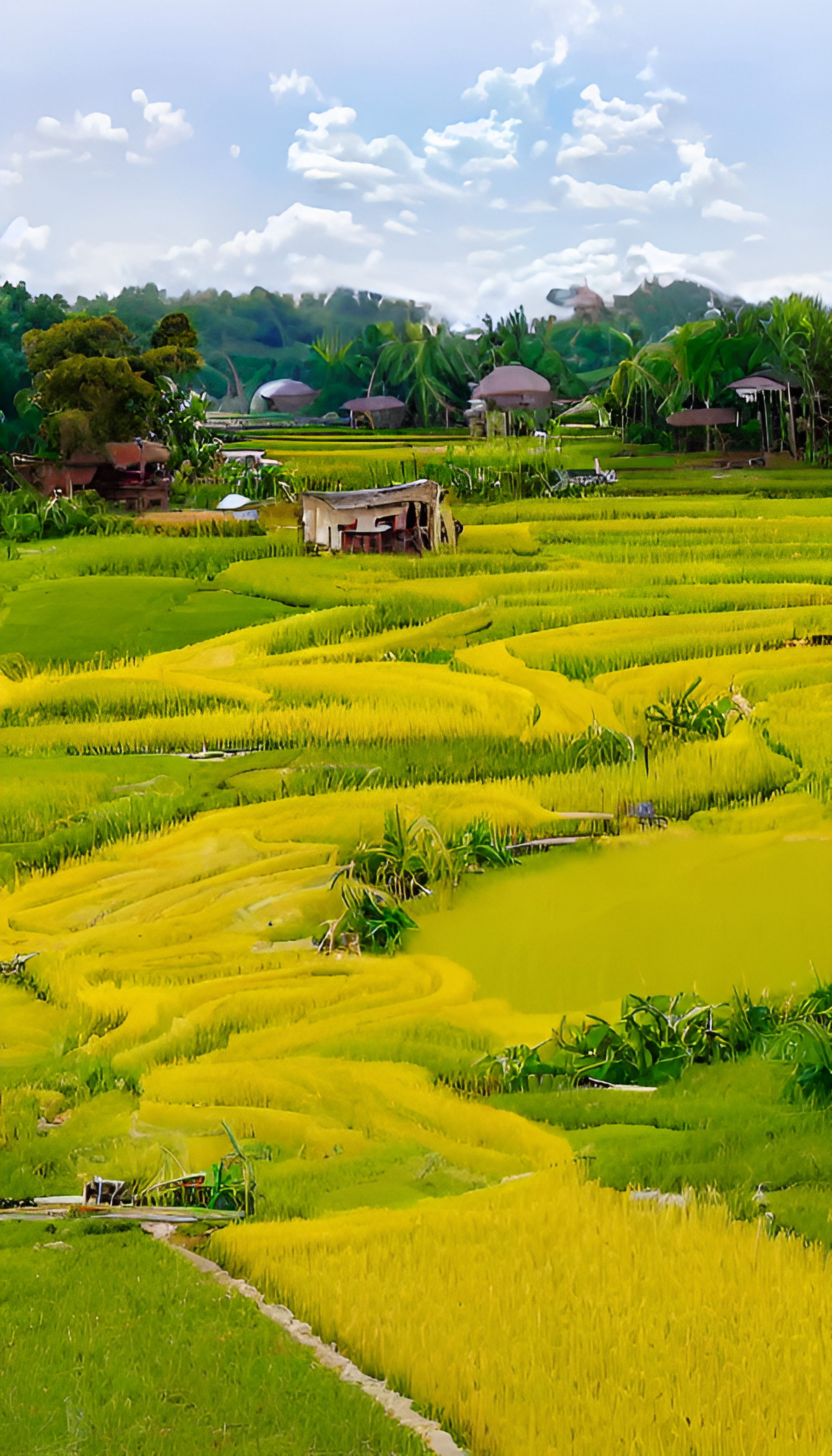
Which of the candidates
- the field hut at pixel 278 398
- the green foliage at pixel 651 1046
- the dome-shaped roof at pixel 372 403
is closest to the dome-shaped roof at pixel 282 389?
the field hut at pixel 278 398

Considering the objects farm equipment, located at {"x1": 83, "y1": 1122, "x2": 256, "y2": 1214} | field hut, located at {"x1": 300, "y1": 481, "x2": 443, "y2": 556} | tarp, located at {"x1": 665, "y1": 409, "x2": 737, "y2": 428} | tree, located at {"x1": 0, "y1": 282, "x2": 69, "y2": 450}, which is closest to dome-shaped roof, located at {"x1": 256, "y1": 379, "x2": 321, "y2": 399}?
tree, located at {"x1": 0, "y1": 282, "x2": 69, "y2": 450}

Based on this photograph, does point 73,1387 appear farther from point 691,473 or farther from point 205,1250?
point 691,473

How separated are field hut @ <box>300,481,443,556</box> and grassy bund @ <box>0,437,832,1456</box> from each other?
1.06 meters

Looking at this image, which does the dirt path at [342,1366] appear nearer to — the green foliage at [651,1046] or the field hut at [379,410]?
the green foliage at [651,1046]

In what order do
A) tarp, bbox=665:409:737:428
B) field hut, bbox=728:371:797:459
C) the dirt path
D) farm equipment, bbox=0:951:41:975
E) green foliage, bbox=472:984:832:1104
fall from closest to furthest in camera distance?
the dirt path, green foliage, bbox=472:984:832:1104, farm equipment, bbox=0:951:41:975, field hut, bbox=728:371:797:459, tarp, bbox=665:409:737:428

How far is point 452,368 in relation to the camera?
1184 cm

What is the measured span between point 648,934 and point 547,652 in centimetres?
345

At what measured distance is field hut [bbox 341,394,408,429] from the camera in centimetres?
1190

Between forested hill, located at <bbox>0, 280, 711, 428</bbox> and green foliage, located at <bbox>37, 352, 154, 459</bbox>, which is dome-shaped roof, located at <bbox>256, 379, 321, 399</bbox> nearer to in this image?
forested hill, located at <bbox>0, 280, 711, 428</bbox>

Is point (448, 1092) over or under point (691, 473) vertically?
under

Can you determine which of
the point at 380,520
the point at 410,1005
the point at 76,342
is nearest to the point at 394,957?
the point at 410,1005

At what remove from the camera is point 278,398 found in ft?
39.1

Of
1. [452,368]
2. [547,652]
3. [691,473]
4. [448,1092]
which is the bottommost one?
[448,1092]

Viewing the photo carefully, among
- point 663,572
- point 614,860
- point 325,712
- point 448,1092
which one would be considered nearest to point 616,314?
point 663,572
